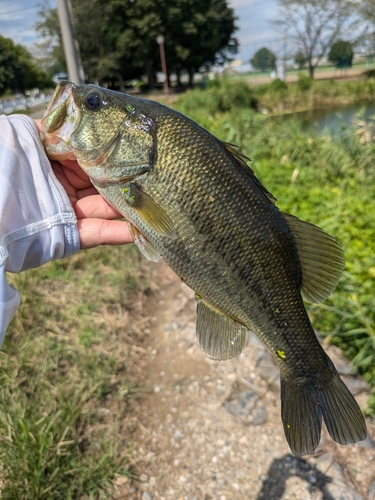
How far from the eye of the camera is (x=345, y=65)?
140 feet

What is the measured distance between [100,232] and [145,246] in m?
0.43

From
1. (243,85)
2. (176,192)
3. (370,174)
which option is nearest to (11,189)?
(176,192)

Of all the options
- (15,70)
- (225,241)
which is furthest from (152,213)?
(15,70)

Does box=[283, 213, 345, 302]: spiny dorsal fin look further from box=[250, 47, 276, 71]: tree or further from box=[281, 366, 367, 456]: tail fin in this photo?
box=[250, 47, 276, 71]: tree

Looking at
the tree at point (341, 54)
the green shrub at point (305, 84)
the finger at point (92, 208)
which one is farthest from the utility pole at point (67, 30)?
the tree at point (341, 54)

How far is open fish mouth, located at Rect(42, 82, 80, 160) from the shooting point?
6.75 ft

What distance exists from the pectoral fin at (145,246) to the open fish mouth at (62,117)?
0.53 meters

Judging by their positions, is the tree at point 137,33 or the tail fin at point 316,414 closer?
the tail fin at point 316,414

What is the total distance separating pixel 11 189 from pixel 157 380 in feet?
8.10

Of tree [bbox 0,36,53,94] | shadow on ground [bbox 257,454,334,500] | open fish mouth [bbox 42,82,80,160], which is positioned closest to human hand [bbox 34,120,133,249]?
open fish mouth [bbox 42,82,80,160]

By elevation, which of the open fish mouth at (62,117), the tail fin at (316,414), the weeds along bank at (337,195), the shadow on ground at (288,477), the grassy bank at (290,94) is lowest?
the grassy bank at (290,94)

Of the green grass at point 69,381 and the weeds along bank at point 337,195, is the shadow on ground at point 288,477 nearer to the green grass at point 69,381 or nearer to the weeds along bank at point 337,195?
the weeds along bank at point 337,195

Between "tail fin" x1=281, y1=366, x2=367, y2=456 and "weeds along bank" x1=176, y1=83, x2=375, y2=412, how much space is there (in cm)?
150

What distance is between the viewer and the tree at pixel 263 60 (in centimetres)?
4512
